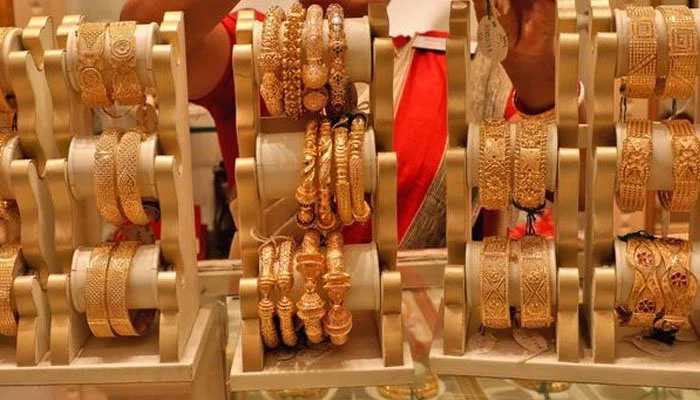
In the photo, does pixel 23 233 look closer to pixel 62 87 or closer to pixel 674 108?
pixel 62 87

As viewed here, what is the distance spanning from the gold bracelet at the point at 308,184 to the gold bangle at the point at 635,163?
219mm

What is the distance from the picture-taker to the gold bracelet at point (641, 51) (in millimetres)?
635

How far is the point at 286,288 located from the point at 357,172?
0.32ft

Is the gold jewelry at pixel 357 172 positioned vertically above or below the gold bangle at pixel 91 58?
below

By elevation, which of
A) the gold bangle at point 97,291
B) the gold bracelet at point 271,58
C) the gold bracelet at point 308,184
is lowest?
the gold bangle at point 97,291

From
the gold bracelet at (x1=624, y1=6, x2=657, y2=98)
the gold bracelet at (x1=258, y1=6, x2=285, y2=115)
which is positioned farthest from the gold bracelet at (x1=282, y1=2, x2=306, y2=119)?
the gold bracelet at (x1=624, y1=6, x2=657, y2=98)

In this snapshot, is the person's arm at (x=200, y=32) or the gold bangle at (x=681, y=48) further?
the person's arm at (x=200, y=32)

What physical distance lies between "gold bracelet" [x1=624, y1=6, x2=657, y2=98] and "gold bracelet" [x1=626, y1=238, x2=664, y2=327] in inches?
4.5

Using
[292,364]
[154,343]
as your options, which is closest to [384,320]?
[292,364]

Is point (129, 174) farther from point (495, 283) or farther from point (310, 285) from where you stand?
point (495, 283)

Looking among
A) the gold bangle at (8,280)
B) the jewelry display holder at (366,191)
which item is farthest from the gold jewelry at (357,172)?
the gold bangle at (8,280)

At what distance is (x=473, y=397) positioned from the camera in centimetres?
70

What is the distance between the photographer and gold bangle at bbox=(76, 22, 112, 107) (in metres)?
0.67

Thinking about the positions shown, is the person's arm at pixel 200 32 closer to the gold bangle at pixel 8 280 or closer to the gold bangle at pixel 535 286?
the gold bangle at pixel 8 280
